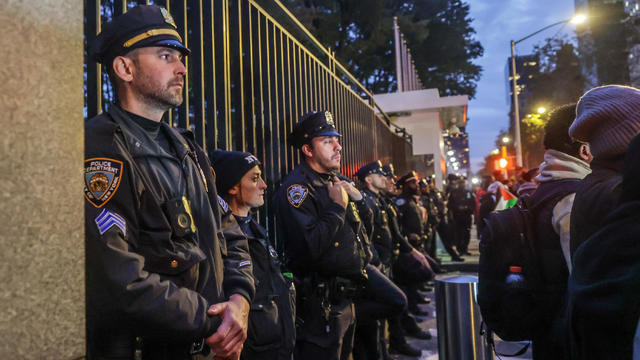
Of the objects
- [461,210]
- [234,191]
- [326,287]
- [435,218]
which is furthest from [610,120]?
[461,210]

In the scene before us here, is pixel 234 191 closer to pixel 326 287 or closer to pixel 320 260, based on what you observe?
pixel 320 260

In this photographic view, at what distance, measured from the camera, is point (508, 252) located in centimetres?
263

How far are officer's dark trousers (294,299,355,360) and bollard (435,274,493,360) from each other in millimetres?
935

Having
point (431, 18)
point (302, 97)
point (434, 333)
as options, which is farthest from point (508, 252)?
point (431, 18)

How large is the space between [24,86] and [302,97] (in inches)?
152

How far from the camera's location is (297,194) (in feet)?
11.4

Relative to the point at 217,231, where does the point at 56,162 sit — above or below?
above

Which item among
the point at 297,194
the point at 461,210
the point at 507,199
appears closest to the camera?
the point at 297,194

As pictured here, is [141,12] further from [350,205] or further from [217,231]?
[350,205]

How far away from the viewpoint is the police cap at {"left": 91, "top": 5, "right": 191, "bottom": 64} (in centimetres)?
190

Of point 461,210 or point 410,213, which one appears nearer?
point 410,213

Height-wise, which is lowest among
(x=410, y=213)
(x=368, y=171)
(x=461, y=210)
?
(x=461, y=210)

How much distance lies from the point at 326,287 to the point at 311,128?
1.43m

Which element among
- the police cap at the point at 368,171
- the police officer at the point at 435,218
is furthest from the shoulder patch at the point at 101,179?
the police officer at the point at 435,218
